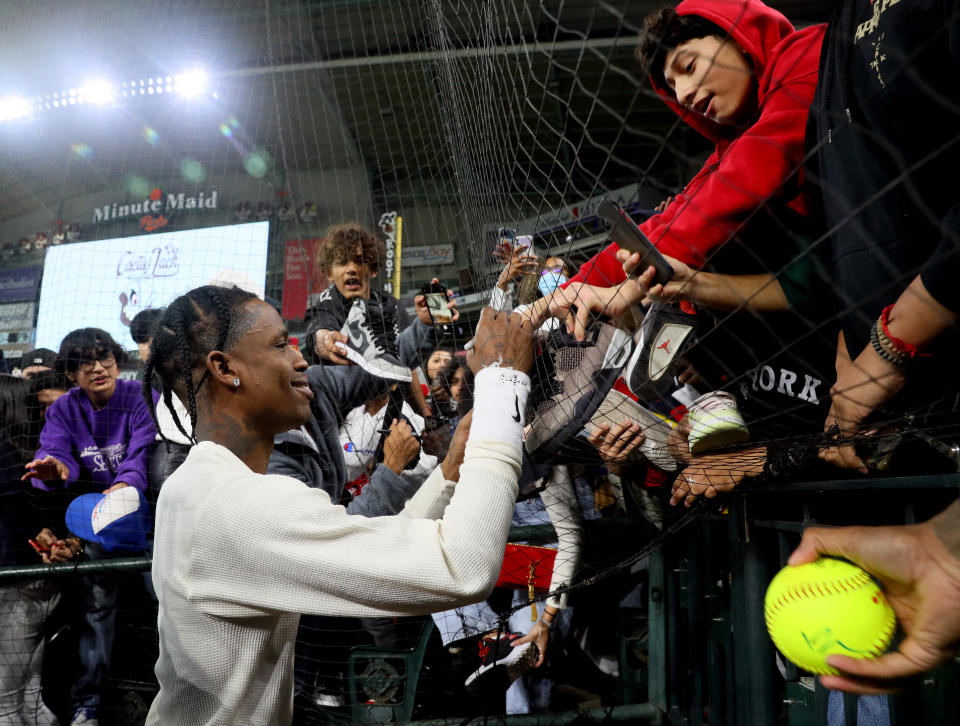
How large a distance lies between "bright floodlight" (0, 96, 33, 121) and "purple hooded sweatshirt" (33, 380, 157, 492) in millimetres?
6234

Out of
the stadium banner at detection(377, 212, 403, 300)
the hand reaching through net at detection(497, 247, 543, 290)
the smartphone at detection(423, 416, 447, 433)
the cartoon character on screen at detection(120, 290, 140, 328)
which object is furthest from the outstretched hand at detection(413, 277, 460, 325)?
the cartoon character on screen at detection(120, 290, 140, 328)

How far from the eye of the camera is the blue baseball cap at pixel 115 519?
9.35 ft

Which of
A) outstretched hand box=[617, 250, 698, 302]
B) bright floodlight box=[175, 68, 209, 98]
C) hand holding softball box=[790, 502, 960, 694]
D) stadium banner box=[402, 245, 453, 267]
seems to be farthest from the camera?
bright floodlight box=[175, 68, 209, 98]

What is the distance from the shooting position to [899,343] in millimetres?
996

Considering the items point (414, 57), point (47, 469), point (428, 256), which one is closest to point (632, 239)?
point (414, 57)

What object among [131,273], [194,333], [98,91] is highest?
[98,91]

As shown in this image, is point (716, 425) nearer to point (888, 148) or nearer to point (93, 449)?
point (888, 148)

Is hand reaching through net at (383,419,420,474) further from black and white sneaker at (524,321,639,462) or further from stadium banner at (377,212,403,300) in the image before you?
stadium banner at (377,212,403,300)

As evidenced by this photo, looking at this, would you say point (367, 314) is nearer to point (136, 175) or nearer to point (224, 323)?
point (224, 323)

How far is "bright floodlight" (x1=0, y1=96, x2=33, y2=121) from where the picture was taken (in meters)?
7.48

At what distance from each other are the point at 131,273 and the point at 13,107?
409 cm

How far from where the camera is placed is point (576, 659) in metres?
2.82

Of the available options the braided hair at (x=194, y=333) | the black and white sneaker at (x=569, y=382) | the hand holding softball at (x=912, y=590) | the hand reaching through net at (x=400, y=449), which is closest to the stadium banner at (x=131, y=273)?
the hand reaching through net at (x=400, y=449)

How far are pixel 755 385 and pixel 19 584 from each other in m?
3.44
